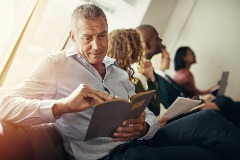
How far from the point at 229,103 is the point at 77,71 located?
189 cm

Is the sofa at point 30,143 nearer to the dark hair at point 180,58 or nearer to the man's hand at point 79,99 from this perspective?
the man's hand at point 79,99

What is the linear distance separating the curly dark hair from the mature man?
1.42 ft

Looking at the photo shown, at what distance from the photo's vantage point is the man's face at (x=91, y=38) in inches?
55.3

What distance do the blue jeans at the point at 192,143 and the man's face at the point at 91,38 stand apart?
480mm

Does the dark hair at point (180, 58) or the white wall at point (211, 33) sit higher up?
the white wall at point (211, 33)

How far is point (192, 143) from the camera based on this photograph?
1.42m

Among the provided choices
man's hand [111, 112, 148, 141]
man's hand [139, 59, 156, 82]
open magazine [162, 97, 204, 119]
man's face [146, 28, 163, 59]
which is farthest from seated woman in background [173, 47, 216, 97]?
man's hand [111, 112, 148, 141]

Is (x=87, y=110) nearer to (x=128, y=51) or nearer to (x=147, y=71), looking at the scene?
(x=128, y=51)

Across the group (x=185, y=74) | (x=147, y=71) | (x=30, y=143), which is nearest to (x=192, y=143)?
(x=30, y=143)

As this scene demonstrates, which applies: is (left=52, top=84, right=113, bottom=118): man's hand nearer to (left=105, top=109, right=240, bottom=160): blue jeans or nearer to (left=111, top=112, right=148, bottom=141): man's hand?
(left=111, top=112, right=148, bottom=141): man's hand

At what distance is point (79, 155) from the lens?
1331 millimetres

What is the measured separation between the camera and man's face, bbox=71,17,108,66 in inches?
55.3

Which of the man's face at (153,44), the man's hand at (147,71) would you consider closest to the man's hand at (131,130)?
the man's hand at (147,71)

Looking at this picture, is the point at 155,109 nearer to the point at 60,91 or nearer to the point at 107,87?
the point at 107,87
